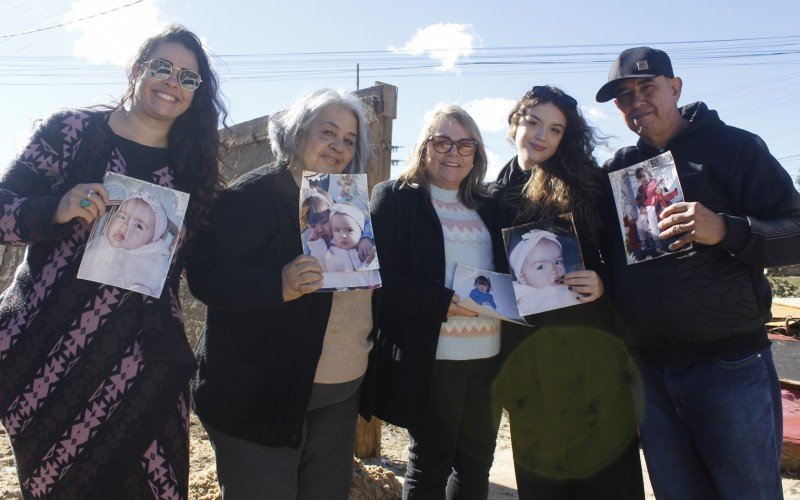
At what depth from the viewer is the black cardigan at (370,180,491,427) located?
94.3 inches

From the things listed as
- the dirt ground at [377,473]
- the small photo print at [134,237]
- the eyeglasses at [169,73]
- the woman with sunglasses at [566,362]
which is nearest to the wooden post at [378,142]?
the dirt ground at [377,473]

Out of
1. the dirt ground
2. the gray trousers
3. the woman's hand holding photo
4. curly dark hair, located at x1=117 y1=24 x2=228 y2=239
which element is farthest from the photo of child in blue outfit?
the dirt ground

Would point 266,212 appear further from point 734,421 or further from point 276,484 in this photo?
point 734,421

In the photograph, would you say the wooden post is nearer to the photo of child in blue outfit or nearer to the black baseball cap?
the photo of child in blue outfit

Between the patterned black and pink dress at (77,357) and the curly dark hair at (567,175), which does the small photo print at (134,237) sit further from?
the curly dark hair at (567,175)

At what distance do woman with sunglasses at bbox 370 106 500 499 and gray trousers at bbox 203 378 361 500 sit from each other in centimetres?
27

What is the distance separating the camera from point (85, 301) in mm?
1854

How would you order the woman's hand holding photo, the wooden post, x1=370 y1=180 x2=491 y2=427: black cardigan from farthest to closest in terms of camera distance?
the wooden post, x1=370 y1=180 x2=491 y2=427: black cardigan, the woman's hand holding photo

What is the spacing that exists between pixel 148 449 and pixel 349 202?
1022mm

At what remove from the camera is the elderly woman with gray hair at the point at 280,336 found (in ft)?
6.48

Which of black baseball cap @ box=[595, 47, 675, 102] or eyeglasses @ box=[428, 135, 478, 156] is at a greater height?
black baseball cap @ box=[595, 47, 675, 102]

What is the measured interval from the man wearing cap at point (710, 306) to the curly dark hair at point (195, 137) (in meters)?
1.61

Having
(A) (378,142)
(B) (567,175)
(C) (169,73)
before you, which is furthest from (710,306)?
(A) (378,142)

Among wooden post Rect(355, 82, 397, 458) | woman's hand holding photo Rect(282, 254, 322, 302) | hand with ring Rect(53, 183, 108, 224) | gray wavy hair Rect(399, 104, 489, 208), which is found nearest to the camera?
hand with ring Rect(53, 183, 108, 224)
